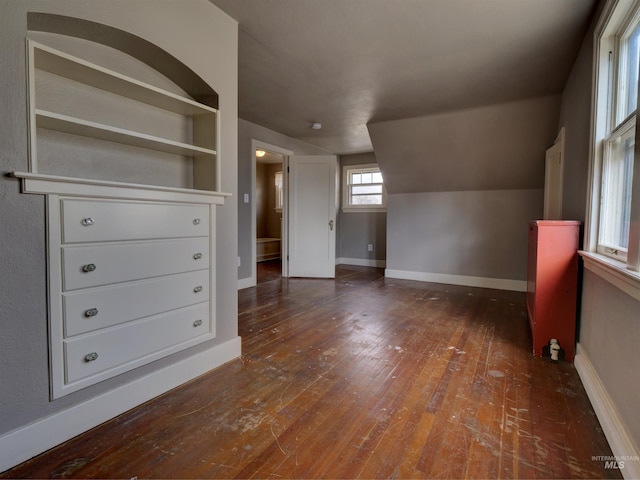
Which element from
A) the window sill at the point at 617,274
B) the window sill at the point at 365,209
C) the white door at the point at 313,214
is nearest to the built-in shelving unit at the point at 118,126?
the window sill at the point at 617,274

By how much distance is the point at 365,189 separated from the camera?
631 centimetres

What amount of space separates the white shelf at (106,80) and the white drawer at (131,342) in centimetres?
118

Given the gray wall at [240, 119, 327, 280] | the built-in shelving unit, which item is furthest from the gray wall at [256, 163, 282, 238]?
the built-in shelving unit

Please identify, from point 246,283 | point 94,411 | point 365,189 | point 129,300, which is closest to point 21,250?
point 129,300

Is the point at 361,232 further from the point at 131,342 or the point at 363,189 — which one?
the point at 131,342

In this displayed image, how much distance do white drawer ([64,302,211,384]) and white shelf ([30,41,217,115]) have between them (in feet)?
3.87

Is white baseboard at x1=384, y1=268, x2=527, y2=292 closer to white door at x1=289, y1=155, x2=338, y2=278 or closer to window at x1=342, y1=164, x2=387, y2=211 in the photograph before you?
white door at x1=289, y1=155, x2=338, y2=278

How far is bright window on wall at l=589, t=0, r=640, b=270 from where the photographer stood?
160cm

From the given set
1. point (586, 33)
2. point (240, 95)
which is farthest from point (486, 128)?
point (240, 95)

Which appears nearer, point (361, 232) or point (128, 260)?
point (128, 260)

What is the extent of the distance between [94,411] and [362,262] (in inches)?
207

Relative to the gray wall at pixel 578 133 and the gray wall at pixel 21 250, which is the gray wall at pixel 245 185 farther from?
the gray wall at pixel 578 133

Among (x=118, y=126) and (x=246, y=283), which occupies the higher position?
(x=118, y=126)

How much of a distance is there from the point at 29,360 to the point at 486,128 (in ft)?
14.6
